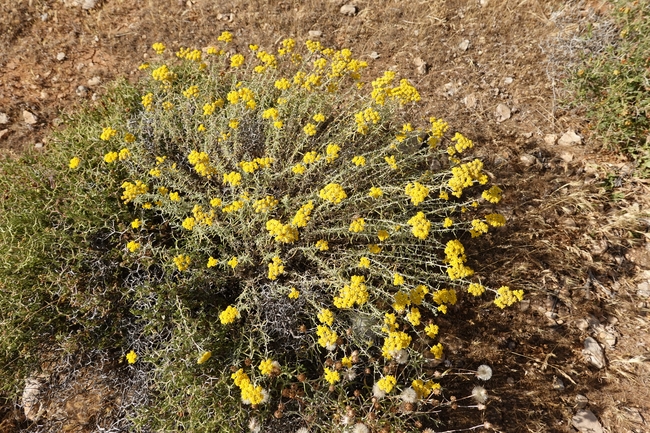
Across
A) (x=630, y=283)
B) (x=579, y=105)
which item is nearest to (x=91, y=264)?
(x=630, y=283)

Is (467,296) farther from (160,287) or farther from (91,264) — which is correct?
(91,264)

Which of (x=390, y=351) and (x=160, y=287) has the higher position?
(x=160, y=287)

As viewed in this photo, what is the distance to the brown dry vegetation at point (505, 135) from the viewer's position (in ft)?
11.9

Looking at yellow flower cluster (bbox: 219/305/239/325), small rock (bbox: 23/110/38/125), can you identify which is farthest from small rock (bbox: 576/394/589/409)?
small rock (bbox: 23/110/38/125)

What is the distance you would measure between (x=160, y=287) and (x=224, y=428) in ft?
3.72

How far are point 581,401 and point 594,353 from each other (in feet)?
1.60

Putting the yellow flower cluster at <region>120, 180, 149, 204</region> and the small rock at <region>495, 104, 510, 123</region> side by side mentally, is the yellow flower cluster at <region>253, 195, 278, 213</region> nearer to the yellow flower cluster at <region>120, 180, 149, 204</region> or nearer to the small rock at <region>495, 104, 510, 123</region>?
the yellow flower cluster at <region>120, 180, 149, 204</region>

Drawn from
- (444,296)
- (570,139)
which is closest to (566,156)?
(570,139)

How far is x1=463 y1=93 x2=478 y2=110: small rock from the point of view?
491 cm

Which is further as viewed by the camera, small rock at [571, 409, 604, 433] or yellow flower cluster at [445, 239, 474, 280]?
small rock at [571, 409, 604, 433]

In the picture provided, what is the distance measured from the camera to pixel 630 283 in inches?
159

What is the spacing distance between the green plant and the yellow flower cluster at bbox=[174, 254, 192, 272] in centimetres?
471

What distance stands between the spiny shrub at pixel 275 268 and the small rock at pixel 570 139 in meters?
1.79

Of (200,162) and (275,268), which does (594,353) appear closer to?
(275,268)
